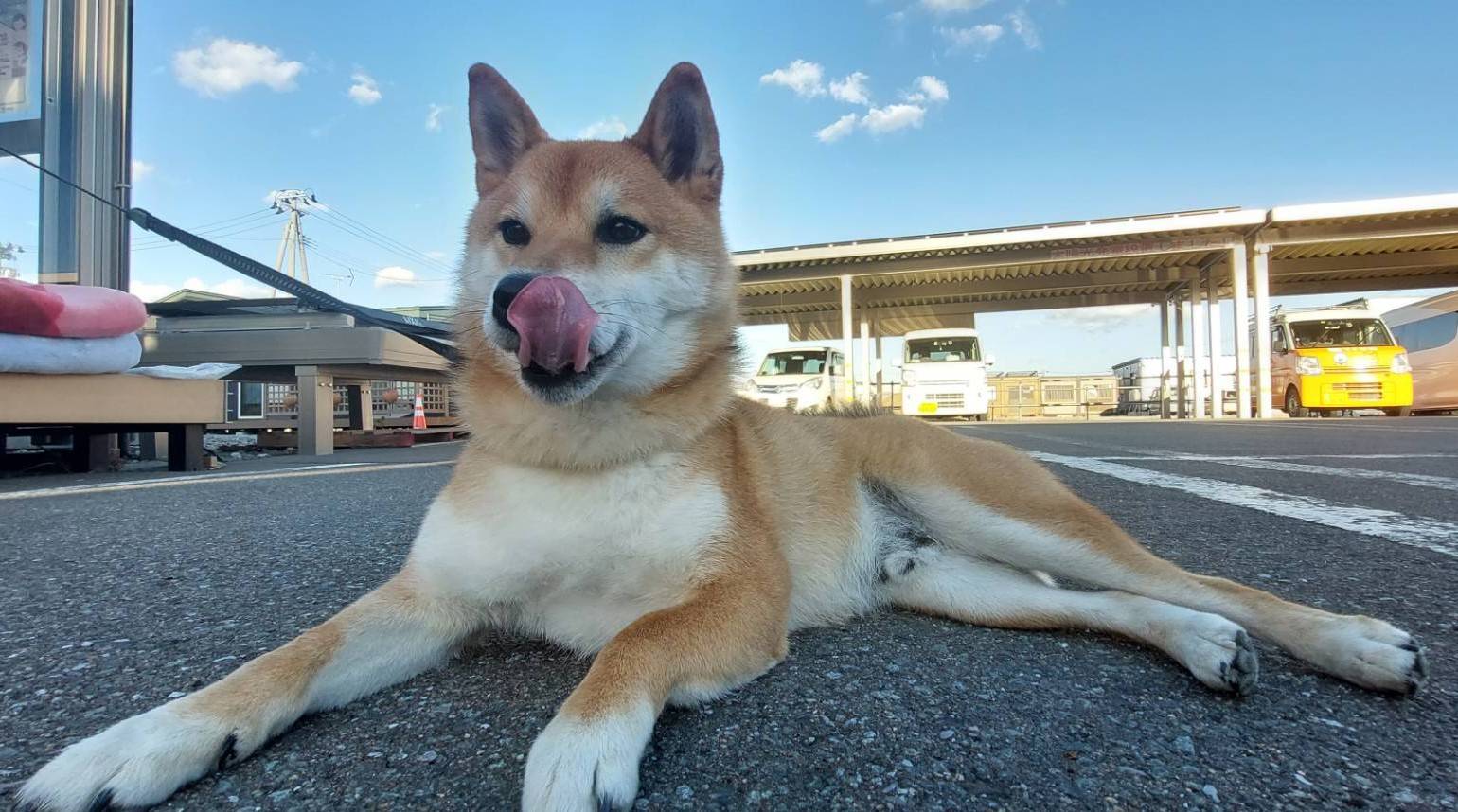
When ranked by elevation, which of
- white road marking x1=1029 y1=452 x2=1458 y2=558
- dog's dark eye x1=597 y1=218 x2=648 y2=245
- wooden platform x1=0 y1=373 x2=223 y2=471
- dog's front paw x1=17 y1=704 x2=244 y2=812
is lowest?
dog's front paw x1=17 y1=704 x2=244 y2=812

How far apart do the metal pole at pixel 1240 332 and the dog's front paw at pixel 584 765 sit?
1985 cm

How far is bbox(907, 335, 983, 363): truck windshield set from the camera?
59.2ft

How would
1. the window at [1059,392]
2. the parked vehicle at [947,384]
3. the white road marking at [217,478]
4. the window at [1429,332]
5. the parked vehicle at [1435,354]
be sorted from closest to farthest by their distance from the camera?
1. the white road marking at [217,478]
2. the parked vehicle at [1435,354]
3. the window at [1429,332]
4. the parked vehicle at [947,384]
5. the window at [1059,392]

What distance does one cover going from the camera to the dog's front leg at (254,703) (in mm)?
1013

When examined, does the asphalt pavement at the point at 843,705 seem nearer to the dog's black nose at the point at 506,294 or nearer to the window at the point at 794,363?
the dog's black nose at the point at 506,294

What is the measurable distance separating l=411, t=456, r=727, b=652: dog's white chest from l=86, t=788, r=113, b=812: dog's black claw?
632 mm

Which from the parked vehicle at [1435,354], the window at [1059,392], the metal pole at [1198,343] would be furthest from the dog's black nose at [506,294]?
the window at [1059,392]

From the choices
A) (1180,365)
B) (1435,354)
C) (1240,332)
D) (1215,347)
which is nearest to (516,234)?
(1240,332)

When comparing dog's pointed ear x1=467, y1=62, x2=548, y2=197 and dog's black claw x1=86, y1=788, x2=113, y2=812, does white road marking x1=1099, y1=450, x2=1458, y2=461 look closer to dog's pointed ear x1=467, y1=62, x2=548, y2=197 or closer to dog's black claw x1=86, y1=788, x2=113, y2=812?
dog's pointed ear x1=467, y1=62, x2=548, y2=197

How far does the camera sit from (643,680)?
4.11 feet

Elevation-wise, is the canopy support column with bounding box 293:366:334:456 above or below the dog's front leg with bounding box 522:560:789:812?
above

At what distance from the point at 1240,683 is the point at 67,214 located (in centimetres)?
982

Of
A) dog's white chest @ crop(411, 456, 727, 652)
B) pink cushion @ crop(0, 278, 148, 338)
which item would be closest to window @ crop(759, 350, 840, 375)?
pink cushion @ crop(0, 278, 148, 338)

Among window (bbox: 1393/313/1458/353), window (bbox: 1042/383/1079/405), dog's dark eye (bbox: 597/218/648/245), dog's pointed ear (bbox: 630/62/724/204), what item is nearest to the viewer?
dog's dark eye (bbox: 597/218/648/245)
